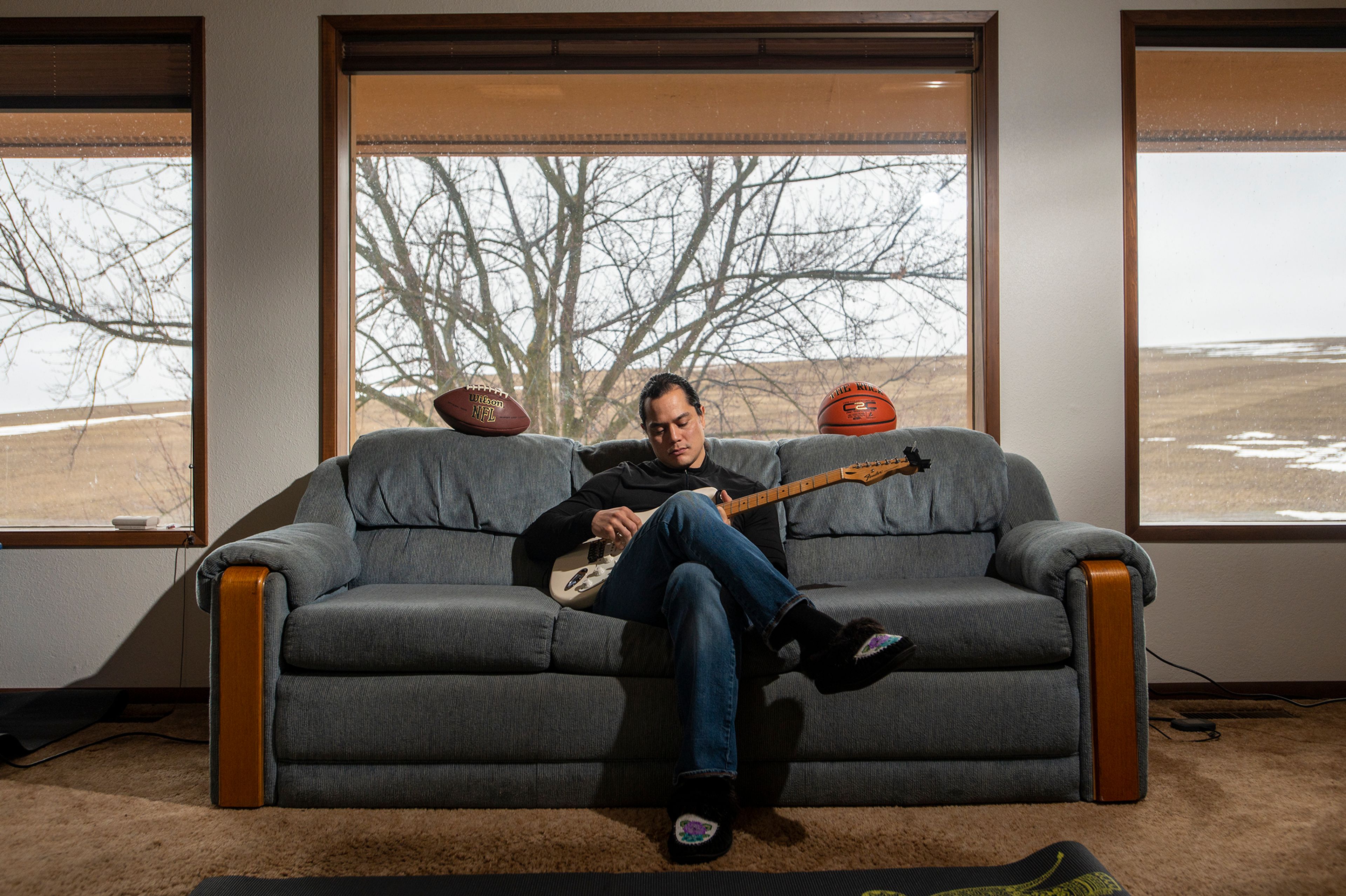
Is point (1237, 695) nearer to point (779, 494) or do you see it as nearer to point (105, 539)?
point (779, 494)

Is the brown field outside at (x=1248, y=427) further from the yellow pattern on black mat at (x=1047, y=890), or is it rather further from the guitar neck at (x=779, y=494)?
the yellow pattern on black mat at (x=1047, y=890)

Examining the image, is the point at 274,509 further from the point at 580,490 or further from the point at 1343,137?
the point at 1343,137

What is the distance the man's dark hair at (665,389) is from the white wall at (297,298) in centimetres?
122

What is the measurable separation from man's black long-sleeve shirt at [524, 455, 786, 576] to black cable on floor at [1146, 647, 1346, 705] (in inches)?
57.9

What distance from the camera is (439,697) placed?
1.85 m

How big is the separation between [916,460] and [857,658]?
0.62 metres

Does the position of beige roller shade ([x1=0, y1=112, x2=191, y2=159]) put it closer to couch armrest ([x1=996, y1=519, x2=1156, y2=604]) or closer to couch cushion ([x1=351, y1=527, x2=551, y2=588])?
couch cushion ([x1=351, y1=527, x2=551, y2=588])

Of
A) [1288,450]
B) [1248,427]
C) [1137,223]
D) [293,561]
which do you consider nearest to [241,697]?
[293,561]

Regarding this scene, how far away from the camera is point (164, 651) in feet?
9.35

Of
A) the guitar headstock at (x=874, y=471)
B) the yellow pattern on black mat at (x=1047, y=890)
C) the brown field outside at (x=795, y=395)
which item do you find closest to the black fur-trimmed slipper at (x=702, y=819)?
the yellow pattern on black mat at (x=1047, y=890)

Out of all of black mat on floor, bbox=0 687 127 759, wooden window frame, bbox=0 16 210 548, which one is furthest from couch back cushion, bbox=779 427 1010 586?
black mat on floor, bbox=0 687 127 759

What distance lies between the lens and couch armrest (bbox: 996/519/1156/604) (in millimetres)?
1901

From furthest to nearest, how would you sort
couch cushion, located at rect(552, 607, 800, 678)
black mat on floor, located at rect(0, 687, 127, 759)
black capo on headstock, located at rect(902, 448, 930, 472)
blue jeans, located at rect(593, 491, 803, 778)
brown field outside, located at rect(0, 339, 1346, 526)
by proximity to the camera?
1. brown field outside, located at rect(0, 339, 1346, 526)
2. black mat on floor, located at rect(0, 687, 127, 759)
3. black capo on headstock, located at rect(902, 448, 930, 472)
4. couch cushion, located at rect(552, 607, 800, 678)
5. blue jeans, located at rect(593, 491, 803, 778)

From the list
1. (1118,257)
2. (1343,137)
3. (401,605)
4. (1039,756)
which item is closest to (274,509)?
(401,605)
